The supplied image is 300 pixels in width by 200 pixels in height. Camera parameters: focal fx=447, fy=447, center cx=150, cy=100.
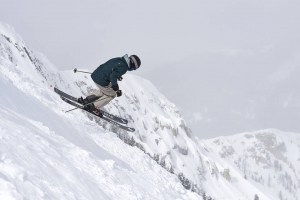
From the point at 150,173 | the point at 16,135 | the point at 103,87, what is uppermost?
the point at 103,87

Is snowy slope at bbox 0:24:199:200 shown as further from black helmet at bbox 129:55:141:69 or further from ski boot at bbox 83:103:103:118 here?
black helmet at bbox 129:55:141:69

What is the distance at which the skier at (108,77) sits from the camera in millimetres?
19500

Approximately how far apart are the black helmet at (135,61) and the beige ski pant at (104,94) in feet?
6.95

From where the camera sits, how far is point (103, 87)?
2117 cm

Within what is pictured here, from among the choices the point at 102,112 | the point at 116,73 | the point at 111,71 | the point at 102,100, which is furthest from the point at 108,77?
the point at 102,112

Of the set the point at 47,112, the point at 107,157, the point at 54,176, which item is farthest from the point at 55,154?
the point at 47,112

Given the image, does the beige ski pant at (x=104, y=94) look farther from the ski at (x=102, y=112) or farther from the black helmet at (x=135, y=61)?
the black helmet at (x=135, y=61)

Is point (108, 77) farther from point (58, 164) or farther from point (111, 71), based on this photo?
point (58, 164)

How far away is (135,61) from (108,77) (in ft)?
5.73

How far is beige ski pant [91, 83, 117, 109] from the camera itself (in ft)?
69.6

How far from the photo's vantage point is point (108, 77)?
2044 centimetres

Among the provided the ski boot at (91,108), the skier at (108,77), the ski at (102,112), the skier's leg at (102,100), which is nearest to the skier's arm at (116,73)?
the skier at (108,77)

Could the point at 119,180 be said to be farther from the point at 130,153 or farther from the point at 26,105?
the point at 130,153

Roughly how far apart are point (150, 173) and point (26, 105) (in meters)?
7.53
